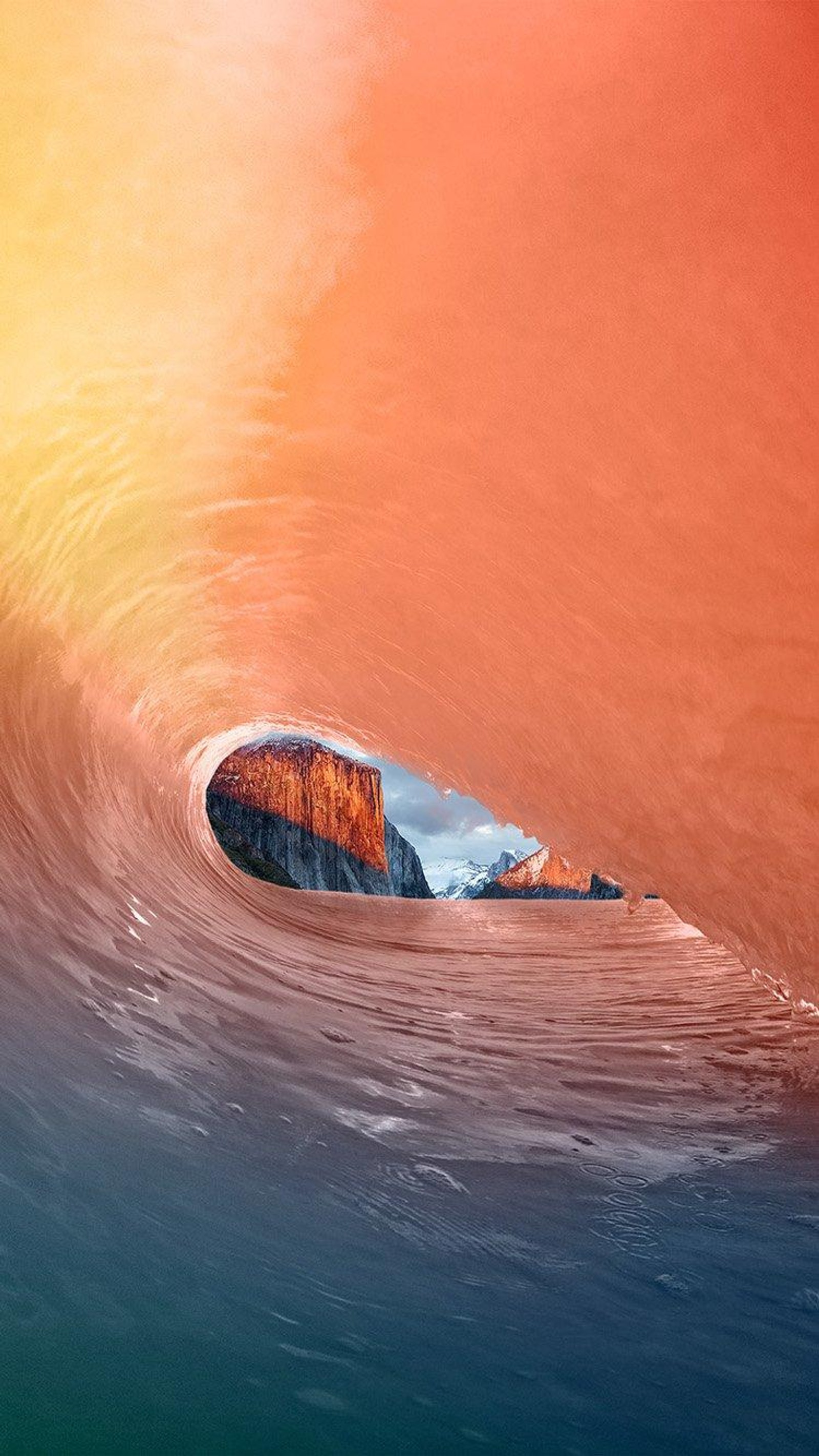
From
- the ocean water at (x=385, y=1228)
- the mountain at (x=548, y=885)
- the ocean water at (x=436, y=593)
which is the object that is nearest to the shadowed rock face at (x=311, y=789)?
the mountain at (x=548, y=885)

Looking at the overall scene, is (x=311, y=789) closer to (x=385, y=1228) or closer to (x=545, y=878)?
(x=545, y=878)

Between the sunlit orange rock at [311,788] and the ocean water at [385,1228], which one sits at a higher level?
the sunlit orange rock at [311,788]

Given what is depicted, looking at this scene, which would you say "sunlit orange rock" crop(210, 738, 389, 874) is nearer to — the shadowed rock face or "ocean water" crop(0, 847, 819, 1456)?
the shadowed rock face

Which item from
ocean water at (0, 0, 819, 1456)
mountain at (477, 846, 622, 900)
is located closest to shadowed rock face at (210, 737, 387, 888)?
mountain at (477, 846, 622, 900)

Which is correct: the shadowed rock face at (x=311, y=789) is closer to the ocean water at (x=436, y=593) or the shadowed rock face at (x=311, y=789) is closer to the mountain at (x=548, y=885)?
the mountain at (x=548, y=885)

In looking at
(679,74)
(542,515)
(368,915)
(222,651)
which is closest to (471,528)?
(542,515)

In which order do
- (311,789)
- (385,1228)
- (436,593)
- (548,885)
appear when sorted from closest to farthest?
1. (385,1228)
2. (436,593)
3. (311,789)
4. (548,885)

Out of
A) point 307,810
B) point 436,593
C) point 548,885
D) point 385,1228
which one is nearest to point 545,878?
point 548,885
